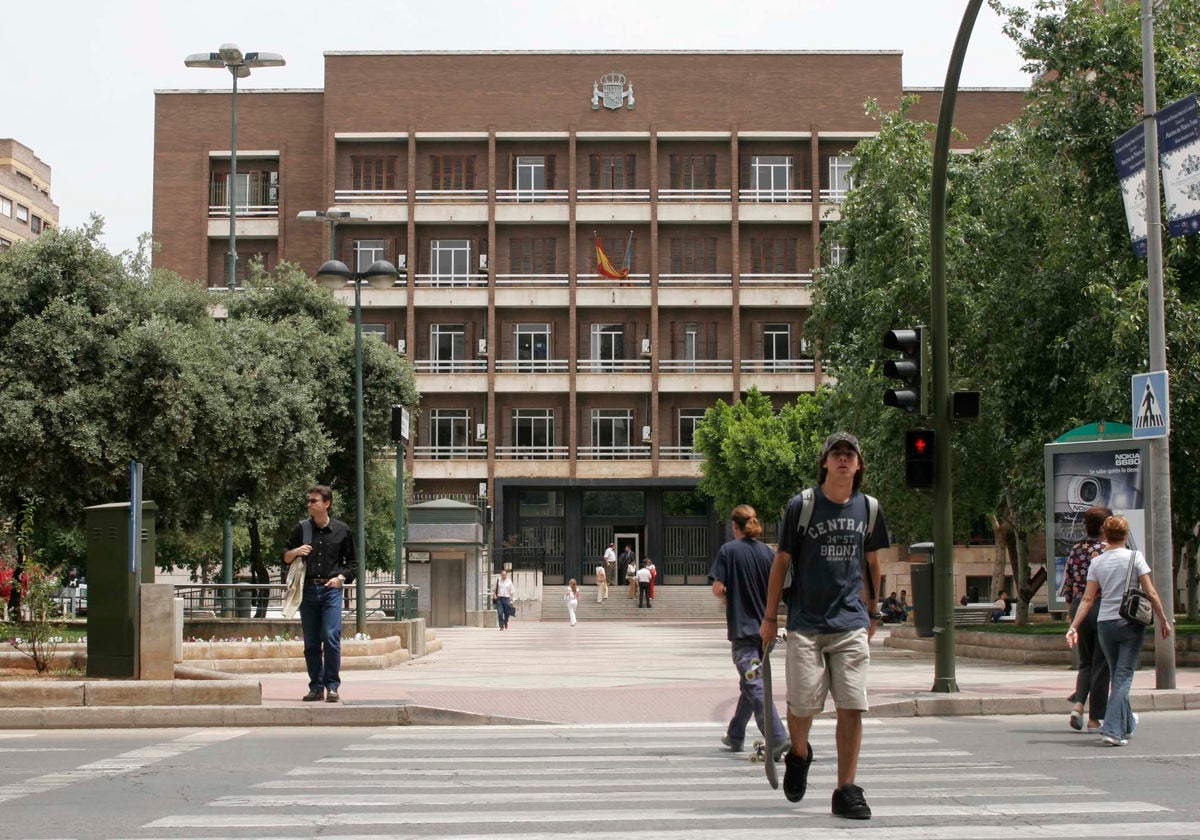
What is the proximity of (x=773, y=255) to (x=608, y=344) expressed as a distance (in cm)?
788

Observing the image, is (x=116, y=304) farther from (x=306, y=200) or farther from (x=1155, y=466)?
(x=306, y=200)

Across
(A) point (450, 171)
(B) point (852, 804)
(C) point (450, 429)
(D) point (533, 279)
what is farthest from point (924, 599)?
(A) point (450, 171)

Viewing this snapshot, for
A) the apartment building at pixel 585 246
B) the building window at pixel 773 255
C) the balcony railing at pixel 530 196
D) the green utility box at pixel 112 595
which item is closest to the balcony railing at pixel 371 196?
the apartment building at pixel 585 246

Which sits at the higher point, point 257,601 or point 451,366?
point 451,366

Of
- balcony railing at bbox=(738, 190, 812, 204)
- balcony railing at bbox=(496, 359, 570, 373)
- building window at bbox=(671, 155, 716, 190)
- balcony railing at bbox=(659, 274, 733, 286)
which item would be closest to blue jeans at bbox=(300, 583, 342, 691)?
balcony railing at bbox=(496, 359, 570, 373)

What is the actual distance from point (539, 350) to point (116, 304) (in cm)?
3768

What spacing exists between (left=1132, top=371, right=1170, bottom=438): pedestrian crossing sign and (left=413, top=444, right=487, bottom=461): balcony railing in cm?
4879

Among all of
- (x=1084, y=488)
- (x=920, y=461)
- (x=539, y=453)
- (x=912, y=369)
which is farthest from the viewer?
(x=539, y=453)

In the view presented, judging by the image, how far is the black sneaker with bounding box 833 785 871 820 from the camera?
25.0 feet

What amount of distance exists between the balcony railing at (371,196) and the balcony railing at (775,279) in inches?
579

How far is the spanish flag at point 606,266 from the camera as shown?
63031mm

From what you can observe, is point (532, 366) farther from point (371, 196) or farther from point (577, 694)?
point (577, 694)

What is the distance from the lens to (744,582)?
35.2 ft

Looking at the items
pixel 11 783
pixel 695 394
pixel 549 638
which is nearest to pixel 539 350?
pixel 695 394
